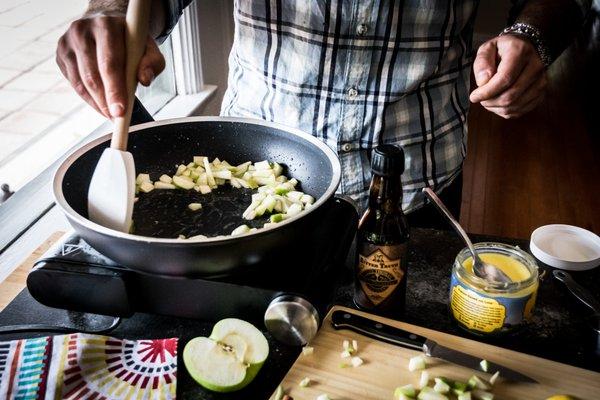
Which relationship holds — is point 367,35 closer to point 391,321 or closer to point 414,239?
point 414,239

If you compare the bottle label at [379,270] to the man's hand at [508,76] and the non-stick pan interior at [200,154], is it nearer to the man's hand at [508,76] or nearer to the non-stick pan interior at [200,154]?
the non-stick pan interior at [200,154]

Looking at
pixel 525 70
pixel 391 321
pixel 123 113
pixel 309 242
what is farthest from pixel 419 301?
pixel 123 113

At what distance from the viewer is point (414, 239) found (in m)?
1.13

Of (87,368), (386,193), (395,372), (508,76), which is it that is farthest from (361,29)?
(87,368)

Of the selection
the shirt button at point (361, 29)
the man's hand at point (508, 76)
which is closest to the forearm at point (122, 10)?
the shirt button at point (361, 29)

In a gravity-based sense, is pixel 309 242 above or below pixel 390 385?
above

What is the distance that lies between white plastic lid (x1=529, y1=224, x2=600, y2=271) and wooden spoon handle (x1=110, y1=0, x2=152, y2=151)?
0.74m

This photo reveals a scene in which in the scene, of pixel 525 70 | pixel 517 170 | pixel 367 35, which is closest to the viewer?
pixel 525 70

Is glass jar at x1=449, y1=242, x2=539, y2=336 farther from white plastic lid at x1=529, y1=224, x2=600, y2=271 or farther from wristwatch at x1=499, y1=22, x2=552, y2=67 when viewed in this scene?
wristwatch at x1=499, y1=22, x2=552, y2=67

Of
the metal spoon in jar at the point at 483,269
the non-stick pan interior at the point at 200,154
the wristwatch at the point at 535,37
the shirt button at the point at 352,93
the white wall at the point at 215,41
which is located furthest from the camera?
the white wall at the point at 215,41

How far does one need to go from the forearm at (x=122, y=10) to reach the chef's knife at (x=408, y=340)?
64cm

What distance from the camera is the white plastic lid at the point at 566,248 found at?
1.04 meters

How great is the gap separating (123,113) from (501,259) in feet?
2.04

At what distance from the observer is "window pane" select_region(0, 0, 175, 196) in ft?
5.35
